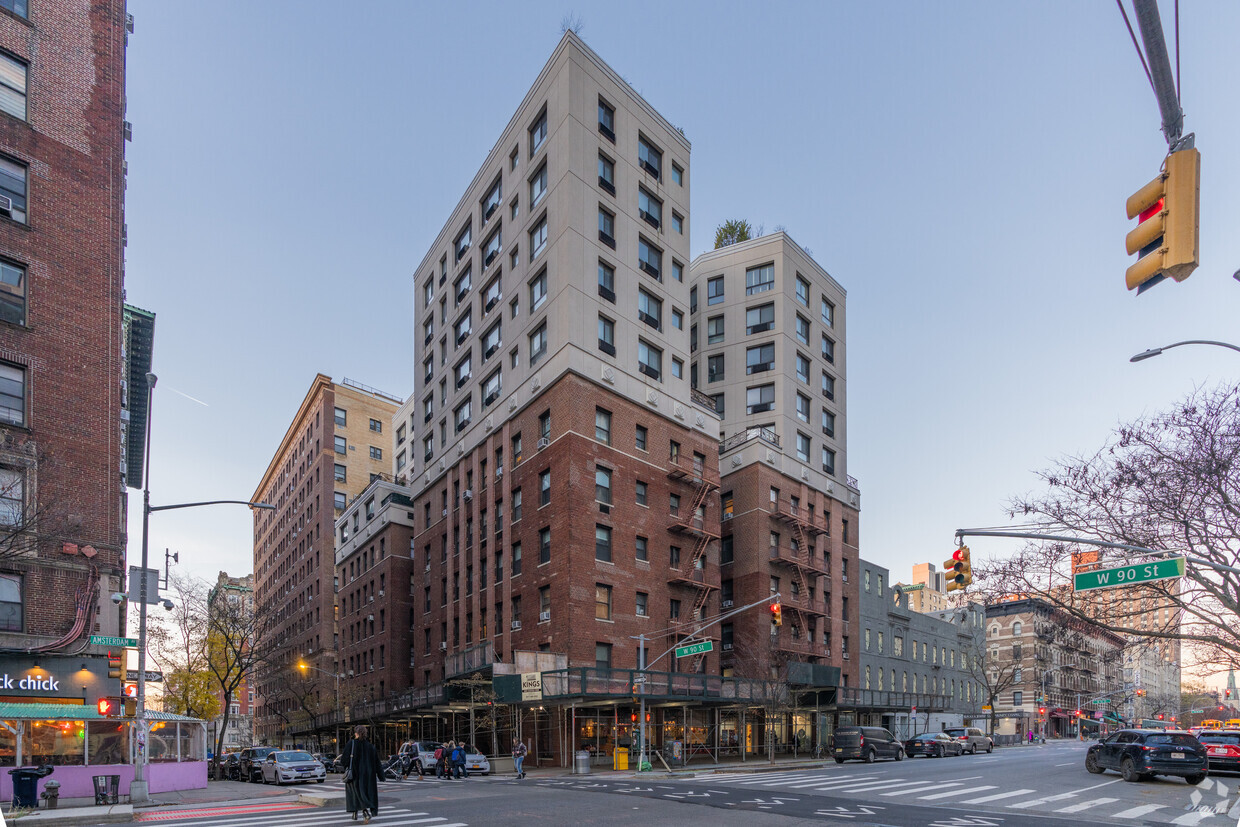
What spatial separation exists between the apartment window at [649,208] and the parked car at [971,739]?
134 ft

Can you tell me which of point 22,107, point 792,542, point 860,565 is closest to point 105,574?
point 22,107

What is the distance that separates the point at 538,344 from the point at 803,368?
2341 cm

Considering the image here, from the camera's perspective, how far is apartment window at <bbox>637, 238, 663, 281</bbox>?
52.7m

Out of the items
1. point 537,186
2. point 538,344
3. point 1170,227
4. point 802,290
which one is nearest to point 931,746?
point 802,290

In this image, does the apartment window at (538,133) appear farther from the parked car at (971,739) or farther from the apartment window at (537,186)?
the parked car at (971,739)

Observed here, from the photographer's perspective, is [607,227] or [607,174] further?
[607,174]

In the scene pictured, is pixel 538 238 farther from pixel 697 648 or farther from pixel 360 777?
pixel 360 777

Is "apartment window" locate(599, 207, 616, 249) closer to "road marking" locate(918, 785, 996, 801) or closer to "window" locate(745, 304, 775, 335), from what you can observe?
"window" locate(745, 304, 775, 335)

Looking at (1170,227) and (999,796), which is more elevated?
(1170,227)

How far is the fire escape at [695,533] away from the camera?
50.0 metres

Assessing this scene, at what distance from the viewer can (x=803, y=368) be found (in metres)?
64.1

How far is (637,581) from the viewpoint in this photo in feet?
156

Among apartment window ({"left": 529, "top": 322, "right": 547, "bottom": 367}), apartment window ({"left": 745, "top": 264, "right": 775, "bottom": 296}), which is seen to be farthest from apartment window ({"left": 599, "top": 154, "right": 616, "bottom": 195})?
apartment window ({"left": 745, "top": 264, "right": 775, "bottom": 296})

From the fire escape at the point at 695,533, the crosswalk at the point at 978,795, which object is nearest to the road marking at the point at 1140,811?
the crosswalk at the point at 978,795
